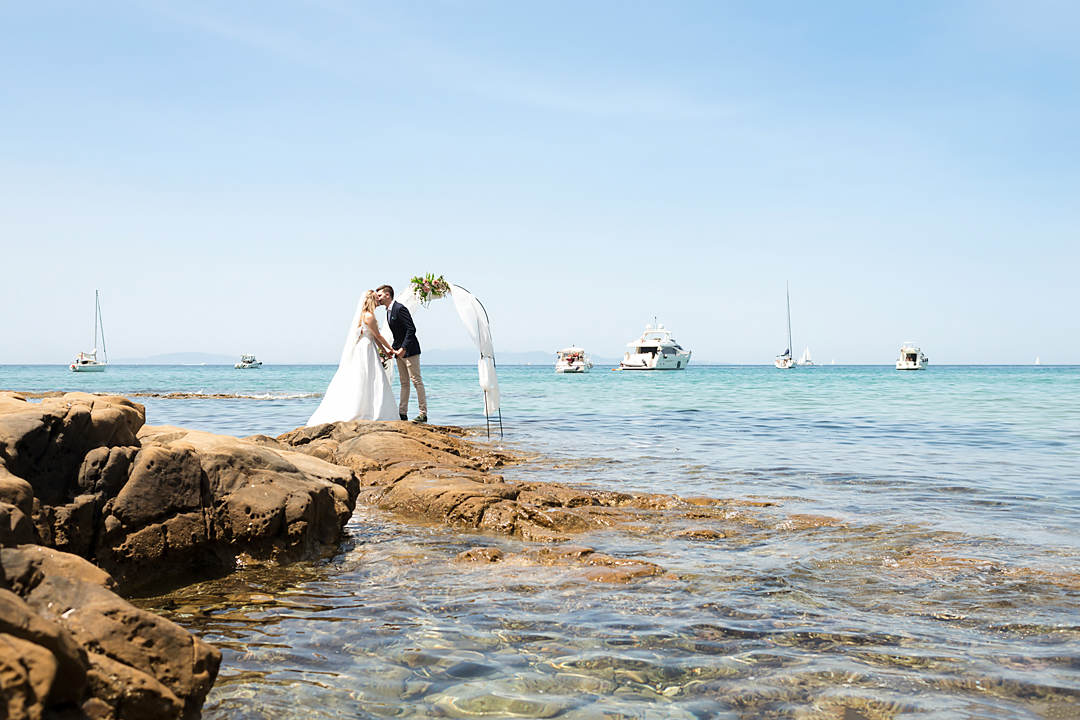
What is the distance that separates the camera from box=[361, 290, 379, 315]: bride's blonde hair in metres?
14.6

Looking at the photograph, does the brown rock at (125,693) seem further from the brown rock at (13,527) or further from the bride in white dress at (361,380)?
the bride in white dress at (361,380)

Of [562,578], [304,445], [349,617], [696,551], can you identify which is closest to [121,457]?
[349,617]

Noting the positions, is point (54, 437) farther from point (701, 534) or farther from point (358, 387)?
point (358, 387)

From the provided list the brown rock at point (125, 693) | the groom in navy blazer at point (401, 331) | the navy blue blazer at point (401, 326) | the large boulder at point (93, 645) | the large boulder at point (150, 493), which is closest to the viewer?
the large boulder at point (93, 645)

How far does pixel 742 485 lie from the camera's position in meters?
10.4

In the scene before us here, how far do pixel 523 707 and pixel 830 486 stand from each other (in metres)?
8.04

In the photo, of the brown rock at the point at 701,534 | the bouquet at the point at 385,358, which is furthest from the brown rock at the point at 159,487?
the bouquet at the point at 385,358

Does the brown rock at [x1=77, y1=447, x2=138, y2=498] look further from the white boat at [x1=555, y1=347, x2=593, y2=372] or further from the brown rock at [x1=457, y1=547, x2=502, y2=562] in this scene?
the white boat at [x1=555, y1=347, x2=593, y2=372]

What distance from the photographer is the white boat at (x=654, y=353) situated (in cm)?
9119

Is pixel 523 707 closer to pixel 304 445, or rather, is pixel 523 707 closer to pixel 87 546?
pixel 87 546

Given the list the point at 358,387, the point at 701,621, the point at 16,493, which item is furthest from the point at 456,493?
the point at 358,387

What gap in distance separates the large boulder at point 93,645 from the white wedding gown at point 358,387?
11535mm

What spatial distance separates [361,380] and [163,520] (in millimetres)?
9439

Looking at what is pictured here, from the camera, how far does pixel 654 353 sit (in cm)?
9138
